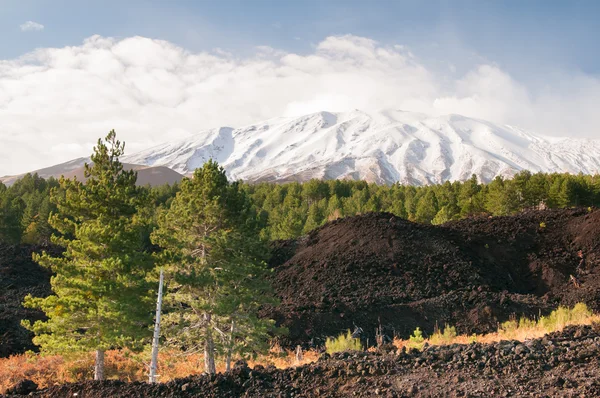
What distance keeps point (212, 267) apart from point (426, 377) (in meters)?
7.55

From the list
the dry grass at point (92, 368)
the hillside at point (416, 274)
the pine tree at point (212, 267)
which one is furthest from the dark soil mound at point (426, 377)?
the hillside at point (416, 274)

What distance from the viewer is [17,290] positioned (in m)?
27.7

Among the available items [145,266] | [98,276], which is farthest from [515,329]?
[98,276]

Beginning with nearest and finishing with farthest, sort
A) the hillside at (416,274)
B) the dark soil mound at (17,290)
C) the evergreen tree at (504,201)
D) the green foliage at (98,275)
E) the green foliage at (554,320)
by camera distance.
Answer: the green foliage at (98,275) → the green foliage at (554,320) → the dark soil mound at (17,290) → the hillside at (416,274) → the evergreen tree at (504,201)

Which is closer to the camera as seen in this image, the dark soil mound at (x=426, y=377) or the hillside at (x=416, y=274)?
the dark soil mound at (x=426, y=377)

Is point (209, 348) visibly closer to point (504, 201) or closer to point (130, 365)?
point (130, 365)

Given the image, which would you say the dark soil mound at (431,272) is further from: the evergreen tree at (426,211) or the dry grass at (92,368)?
the evergreen tree at (426,211)

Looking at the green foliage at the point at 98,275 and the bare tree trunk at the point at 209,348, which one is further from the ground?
the green foliage at the point at 98,275

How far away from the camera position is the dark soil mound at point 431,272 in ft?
63.2

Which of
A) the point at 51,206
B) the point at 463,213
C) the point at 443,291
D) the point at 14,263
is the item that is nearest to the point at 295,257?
the point at 443,291

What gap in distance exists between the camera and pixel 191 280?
11.7 metres

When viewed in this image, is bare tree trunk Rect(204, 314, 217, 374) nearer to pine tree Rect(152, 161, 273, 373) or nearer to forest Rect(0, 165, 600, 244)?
pine tree Rect(152, 161, 273, 373)

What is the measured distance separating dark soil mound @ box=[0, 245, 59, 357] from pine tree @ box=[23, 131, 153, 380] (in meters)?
8.39

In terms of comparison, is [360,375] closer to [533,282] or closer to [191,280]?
[191,280]
